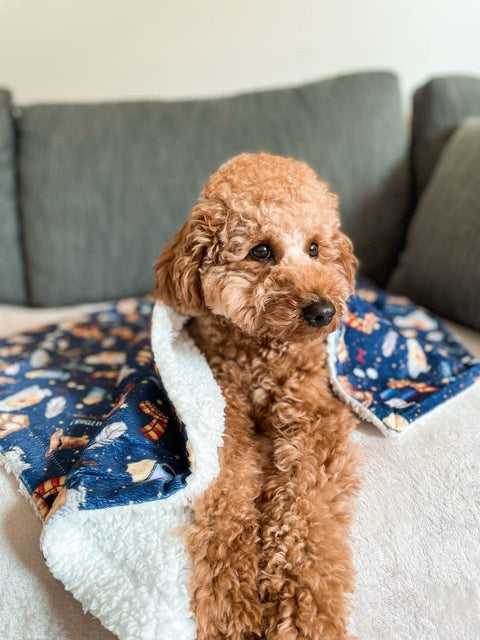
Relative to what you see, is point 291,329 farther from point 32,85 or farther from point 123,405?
point 32,85

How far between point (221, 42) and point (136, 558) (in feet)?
5.92

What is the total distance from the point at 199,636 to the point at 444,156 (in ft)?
4.65

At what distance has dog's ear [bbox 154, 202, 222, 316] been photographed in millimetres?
944

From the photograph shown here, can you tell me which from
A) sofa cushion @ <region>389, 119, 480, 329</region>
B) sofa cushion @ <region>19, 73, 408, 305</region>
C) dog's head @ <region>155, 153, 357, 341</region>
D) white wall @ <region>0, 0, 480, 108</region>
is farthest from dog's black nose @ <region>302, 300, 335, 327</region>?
white wall @ <region>0, 0, 480, 108</region>

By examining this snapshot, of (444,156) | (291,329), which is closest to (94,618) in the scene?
(291,329)

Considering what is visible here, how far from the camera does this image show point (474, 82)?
5.37ft

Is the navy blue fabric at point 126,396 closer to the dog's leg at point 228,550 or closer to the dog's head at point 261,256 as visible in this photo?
the dog's leg at point 228,550

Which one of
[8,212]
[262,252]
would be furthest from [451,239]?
[8,212]

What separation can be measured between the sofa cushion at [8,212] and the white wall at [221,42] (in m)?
0.38

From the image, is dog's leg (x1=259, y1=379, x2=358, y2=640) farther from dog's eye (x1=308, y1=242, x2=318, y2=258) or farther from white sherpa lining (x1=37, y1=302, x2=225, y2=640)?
dog's eye (x1=308, y1=242, x2=318, y2=258)

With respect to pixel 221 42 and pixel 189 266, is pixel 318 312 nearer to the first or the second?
pixel 189 266

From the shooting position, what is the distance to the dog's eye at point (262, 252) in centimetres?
95

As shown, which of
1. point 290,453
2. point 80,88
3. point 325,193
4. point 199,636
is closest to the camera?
point 199,636

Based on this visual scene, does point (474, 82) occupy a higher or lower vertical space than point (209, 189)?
higher
